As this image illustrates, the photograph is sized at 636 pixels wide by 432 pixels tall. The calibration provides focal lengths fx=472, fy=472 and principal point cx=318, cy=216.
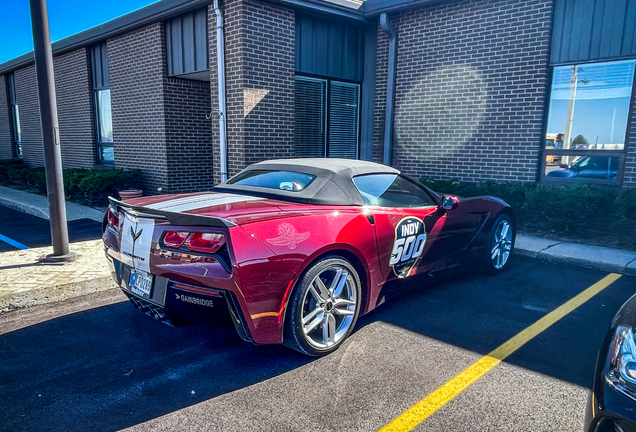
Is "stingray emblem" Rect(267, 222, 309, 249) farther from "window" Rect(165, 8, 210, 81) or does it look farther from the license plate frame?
"window" Rect(165, 8, 210, 81)

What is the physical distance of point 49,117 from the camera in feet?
18.0

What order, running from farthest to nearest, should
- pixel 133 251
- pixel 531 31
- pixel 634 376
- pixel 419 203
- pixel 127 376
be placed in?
pixel 531 31, pixel 419 203, pixel 133 251, pixel 127 376, pixel 634 376

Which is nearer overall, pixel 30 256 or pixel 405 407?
pixel 405 407

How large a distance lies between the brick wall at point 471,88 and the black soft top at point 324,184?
5085mm

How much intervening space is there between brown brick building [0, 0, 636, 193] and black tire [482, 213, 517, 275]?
3145 millimetres

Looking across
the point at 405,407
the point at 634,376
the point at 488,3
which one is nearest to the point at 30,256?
the point at 405,407

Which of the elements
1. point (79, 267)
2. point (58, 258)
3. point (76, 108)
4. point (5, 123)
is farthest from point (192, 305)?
point (5, 123)

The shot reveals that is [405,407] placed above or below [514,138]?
below

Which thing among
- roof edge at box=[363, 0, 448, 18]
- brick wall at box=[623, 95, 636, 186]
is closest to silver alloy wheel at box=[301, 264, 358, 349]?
brick wall at box=[623, 95, 636, 186]

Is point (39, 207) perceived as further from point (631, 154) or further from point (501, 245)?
point (631, 154)

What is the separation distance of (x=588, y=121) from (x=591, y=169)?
0.82m

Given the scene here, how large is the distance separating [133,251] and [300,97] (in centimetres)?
702

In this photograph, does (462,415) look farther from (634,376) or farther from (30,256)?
(30,256)

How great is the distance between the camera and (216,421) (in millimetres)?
2734
